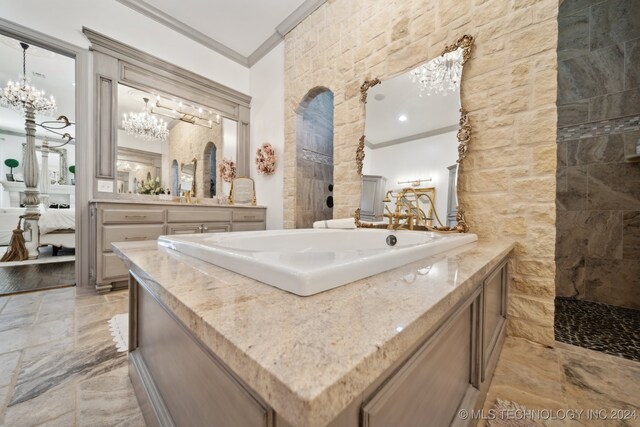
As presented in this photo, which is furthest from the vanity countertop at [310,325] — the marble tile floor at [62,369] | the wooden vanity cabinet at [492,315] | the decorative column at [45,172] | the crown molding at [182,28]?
the decorative column at [45,172]

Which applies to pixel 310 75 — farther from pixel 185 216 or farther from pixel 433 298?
pixel 433 298

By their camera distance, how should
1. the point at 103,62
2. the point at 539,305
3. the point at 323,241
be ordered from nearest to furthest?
the point at 539,305, the point at 323,241, the point at 103,62

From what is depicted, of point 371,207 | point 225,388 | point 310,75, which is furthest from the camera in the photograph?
point 310,75

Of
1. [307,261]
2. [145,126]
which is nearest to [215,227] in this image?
[145,126]

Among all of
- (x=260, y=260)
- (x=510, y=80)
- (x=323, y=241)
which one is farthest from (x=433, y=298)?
(x=510, y=80)

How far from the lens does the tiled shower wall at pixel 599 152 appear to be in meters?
1.99

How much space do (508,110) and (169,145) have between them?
3441 millimetres

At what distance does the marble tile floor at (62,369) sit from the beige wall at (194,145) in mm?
1782

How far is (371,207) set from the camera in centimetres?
224

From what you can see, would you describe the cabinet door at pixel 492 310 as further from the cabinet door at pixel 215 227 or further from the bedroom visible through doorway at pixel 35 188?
the bedroom visible through doorway at pixel 35 188

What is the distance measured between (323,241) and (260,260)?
1.28 meters

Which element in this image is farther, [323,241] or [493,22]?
[323,241]

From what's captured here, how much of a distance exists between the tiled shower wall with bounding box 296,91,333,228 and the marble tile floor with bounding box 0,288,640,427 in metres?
2.06

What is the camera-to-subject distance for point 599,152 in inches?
83.4
